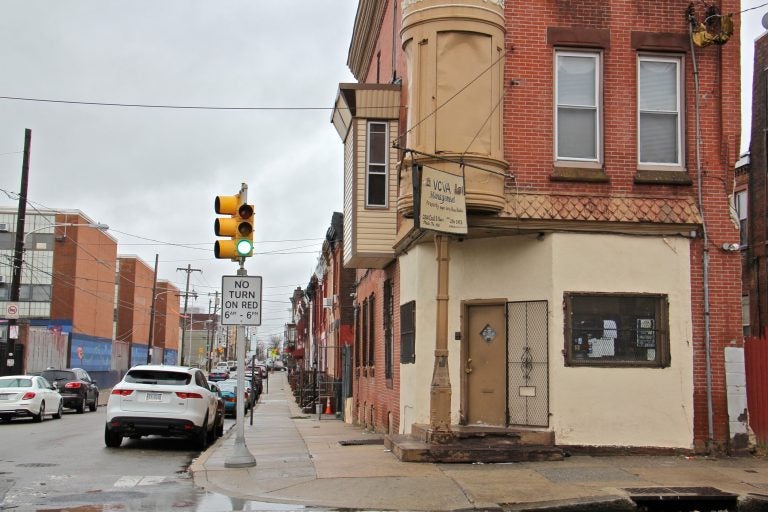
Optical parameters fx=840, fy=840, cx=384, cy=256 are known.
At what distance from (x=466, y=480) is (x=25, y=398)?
18053 mm

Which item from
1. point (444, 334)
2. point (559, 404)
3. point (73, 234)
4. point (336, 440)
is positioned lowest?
point (336, 440)

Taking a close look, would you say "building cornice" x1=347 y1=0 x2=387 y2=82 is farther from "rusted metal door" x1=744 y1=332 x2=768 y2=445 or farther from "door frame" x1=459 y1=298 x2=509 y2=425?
"rusted metal door" x1=744 y1=332 x2=768 y2=445

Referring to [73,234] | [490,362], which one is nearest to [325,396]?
[490,362]

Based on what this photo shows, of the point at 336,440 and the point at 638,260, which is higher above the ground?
the point at 638,260

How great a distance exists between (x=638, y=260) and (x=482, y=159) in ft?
10.2

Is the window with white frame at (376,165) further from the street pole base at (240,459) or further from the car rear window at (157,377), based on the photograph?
the street pole base at (240,459)

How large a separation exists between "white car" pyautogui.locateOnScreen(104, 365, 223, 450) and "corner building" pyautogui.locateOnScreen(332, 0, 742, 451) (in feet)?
16.1

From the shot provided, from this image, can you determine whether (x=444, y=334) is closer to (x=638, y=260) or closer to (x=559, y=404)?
(x=559, y=404)

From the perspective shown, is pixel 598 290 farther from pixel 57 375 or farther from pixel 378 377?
pixel 57 375

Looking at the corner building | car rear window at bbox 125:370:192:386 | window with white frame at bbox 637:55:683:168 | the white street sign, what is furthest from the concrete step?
the white street sign

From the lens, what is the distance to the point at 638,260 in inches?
541

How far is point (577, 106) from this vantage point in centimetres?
1420

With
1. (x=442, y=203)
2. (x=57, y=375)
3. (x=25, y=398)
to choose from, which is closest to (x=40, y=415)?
(x=25, y=398)

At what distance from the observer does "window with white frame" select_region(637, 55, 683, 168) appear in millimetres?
14234
